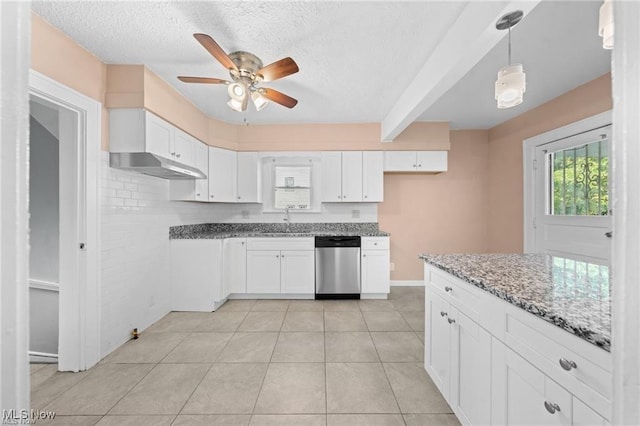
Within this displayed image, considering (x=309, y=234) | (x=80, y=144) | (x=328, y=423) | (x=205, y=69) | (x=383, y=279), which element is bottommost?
(x=328, y=423)

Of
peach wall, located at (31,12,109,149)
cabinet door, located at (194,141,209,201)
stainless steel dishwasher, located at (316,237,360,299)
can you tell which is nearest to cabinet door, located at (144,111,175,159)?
peach wall, located at (31,12,109,149)

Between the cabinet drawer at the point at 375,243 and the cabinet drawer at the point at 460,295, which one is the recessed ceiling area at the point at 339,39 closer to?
the cabinet drawer at the point at 460,295

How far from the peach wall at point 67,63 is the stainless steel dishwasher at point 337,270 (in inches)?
101

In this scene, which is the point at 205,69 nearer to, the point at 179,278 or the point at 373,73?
the point at 373,73

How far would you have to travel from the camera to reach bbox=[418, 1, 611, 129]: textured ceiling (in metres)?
1.81

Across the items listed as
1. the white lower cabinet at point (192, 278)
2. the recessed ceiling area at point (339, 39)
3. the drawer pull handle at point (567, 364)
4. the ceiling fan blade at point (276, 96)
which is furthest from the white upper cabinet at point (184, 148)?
the drawer pull handle at point (567, 364)

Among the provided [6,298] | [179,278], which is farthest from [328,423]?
[179,278]

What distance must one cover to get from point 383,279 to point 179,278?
2.54 meters

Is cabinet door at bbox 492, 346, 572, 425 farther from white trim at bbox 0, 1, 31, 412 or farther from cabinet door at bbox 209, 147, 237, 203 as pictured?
cabinet door at bbox 209, 147, 237, 203

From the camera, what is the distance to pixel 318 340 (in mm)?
2520

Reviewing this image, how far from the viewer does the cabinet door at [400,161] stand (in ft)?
12.9

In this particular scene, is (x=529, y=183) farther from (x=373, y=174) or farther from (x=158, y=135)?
(x=158, y=135)

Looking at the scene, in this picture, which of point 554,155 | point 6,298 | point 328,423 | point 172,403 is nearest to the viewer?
point 6,298

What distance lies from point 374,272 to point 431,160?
5.88 feet
